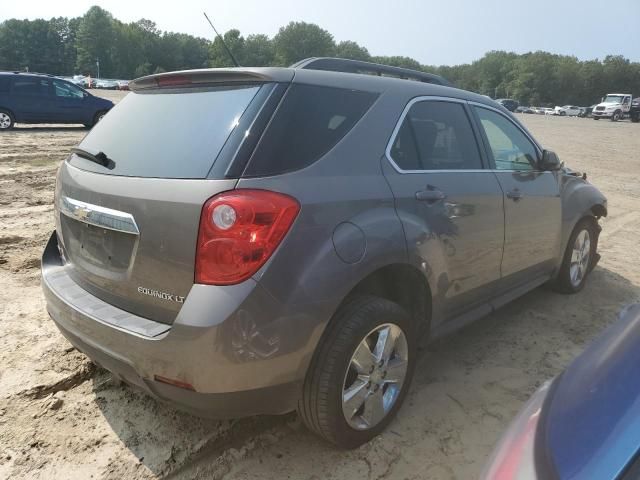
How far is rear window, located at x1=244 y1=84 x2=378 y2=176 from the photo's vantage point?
84.5 inches

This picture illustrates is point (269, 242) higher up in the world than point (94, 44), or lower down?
lower down

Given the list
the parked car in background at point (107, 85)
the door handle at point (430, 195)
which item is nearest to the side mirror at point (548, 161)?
the door handle at point (430, 195)

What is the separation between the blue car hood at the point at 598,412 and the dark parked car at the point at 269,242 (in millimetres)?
1001

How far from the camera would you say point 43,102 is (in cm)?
1534

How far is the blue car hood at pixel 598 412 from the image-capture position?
44.6 inches

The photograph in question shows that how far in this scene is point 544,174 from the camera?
4031 mm

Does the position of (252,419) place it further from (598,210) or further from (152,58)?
(152,58)

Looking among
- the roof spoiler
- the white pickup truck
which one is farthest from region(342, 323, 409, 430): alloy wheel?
the white pickup truck

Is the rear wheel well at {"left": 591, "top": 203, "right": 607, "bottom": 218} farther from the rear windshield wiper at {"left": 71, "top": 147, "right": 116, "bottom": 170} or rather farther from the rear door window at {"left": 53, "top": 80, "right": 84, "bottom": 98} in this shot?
the rear door window at {"left": 53, "top": 80, "right": 84, "bottom": 98}

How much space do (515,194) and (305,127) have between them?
73.7 inches

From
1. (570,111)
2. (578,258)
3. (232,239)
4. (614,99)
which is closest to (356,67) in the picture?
(232,239)

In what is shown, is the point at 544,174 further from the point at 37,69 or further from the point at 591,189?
the point at 37,69

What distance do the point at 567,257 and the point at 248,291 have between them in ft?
11.6

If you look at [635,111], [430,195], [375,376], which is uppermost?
[635,111]
